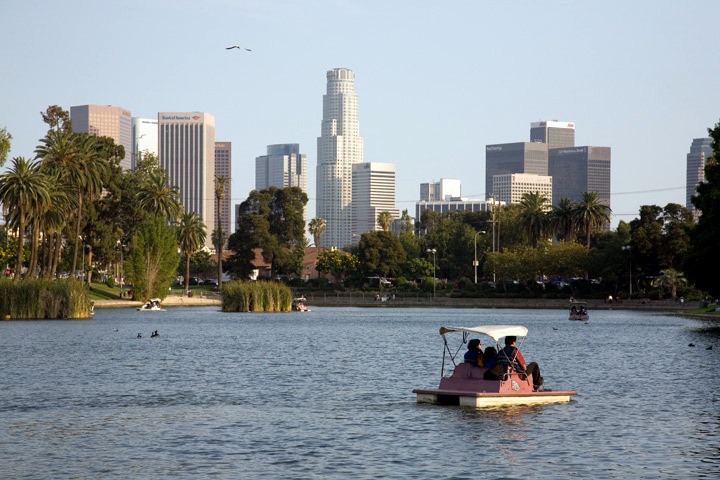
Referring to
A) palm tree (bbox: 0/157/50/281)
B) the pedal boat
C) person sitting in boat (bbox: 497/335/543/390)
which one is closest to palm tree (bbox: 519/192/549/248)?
palm tree (bbox: 0/157/50/281)

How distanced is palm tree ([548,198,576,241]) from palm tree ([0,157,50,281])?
276 ft

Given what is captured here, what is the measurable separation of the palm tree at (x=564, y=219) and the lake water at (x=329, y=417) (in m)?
95.5

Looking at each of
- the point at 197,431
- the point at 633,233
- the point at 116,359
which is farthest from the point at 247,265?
the point at 197,431

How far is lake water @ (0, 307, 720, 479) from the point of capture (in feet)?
69.6

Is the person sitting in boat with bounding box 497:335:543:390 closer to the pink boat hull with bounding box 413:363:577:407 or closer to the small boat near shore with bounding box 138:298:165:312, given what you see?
the pink boat hull with bounding box 413:363:577:407

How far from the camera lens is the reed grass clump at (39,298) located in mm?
82188

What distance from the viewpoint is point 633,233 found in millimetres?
128750

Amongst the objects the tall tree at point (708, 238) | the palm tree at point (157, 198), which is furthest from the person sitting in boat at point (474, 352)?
the palm tree at point (157, 198)

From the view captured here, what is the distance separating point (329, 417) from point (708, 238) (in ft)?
185

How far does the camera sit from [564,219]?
495ft

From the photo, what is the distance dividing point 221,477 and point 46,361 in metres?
28.9

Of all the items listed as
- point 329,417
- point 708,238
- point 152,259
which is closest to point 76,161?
point 152,259

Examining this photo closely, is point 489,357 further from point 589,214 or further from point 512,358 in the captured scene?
point 589,214

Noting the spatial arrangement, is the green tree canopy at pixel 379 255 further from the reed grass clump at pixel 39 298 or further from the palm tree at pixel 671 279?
the reed grass clump at pixel 39 298
